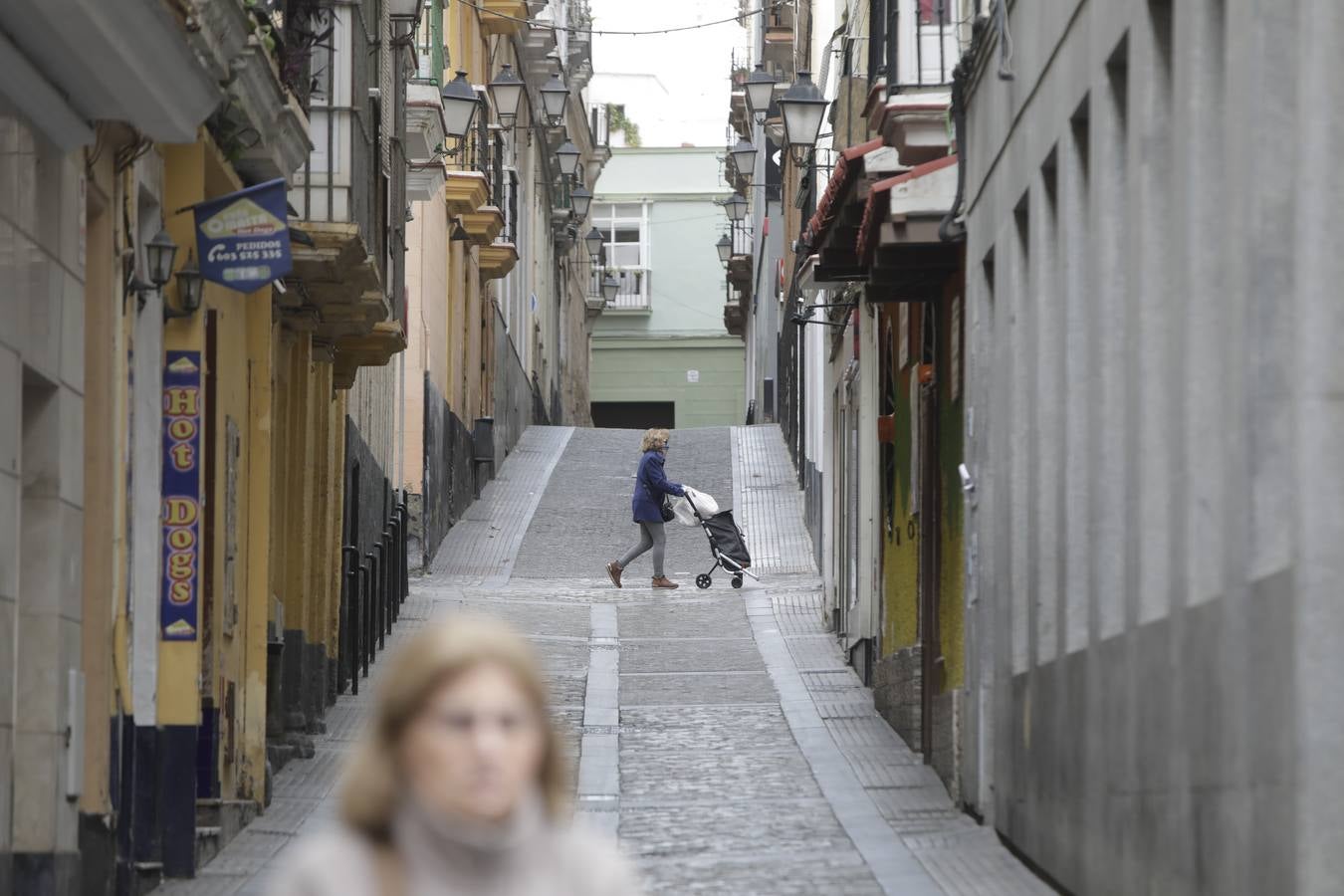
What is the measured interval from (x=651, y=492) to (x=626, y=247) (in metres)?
44.6

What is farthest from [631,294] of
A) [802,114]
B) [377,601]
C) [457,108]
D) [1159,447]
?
[1159,447]

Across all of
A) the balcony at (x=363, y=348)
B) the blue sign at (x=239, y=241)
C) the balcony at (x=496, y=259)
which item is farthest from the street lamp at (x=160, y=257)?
the balcony at (x=496, y=259)

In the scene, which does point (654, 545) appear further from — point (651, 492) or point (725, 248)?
point (725, 248)

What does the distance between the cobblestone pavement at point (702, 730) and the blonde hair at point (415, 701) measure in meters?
7.85

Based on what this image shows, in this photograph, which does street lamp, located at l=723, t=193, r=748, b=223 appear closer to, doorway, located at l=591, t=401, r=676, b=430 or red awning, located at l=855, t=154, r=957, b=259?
doorway, located at l=591, t=401, r=676, b=430

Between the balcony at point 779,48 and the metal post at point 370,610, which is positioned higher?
the balcony at point 779,48

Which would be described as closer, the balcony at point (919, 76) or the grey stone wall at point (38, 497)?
the grey stone wall at point (38, 497)

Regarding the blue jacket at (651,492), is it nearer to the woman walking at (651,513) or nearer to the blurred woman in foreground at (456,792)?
the woman walking at (651,513)

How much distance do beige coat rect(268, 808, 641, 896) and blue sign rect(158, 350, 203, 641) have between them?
9.21 m

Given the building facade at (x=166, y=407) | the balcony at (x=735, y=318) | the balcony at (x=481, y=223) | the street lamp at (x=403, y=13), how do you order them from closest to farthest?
1. the building facade at (x=166, y=407)
2. the street lamp at (x=403, y=13)
3. the balcony at (x=481, y=223)
4. the balcony at (x=735, y=318)

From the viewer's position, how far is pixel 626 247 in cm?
7081

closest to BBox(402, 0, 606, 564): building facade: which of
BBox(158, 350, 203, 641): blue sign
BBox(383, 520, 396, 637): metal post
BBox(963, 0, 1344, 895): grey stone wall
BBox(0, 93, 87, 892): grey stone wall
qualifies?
BBox(383, 520, 396, 637): metal post

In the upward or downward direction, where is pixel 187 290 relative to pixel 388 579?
upward

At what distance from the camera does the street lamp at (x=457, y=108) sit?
976 inches
